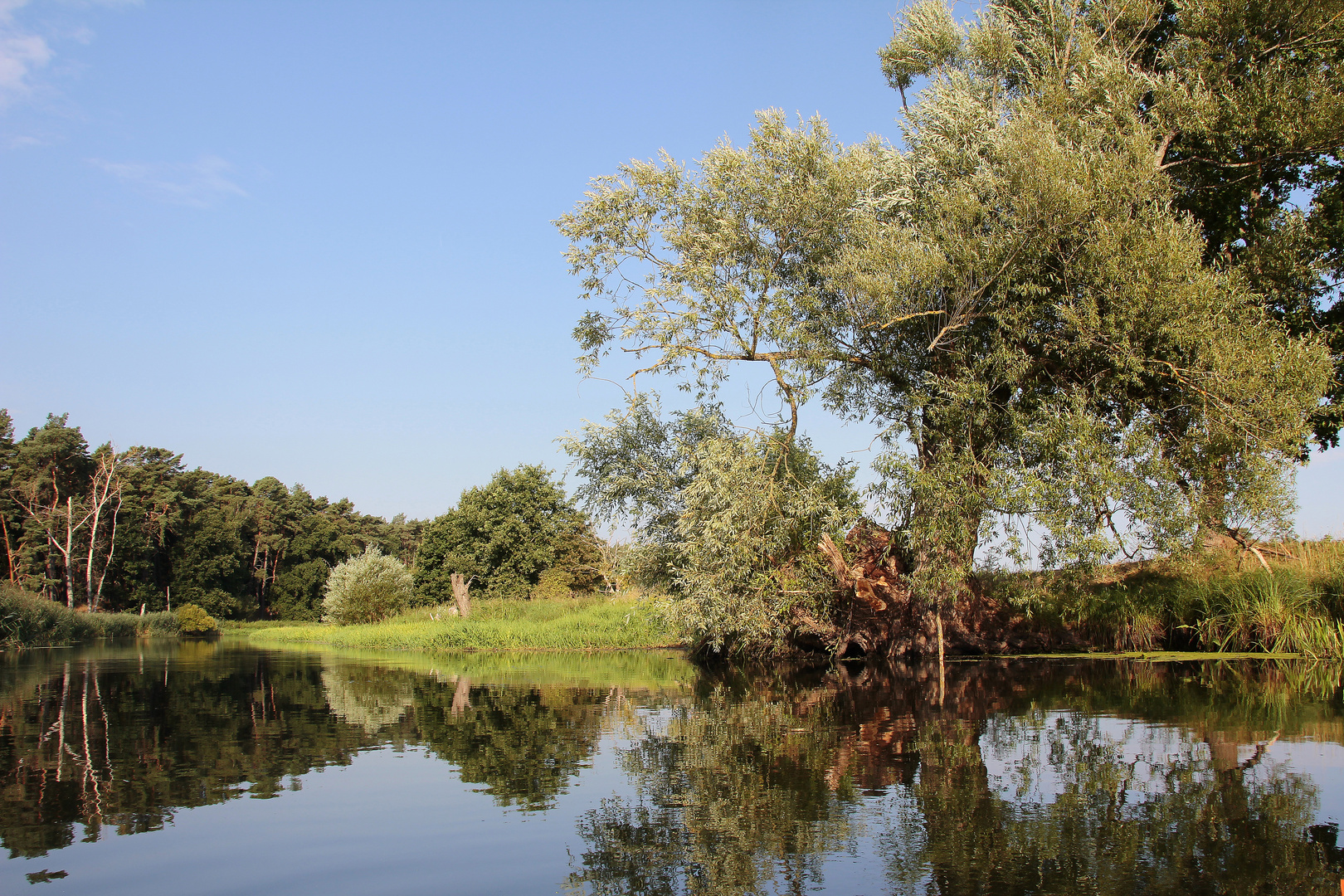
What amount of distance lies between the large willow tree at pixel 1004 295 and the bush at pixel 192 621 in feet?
183

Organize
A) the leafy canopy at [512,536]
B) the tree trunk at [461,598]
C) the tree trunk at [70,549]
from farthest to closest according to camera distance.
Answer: the tree trunk at [70,549], the leafy canopy at [512,536], the tree trunk at [461,598]

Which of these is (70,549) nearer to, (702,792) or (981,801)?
(702,792)

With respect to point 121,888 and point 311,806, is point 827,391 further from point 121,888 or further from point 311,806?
point 121,888

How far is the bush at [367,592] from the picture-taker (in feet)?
151

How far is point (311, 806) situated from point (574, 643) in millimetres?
22135

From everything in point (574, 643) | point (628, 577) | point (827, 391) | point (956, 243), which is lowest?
point (574, 643)

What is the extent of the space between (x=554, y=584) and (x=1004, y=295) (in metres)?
36.6

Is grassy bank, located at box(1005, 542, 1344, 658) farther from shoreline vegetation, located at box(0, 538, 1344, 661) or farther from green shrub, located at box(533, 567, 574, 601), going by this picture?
green shrub, located at box(533, 567, 574, 601)

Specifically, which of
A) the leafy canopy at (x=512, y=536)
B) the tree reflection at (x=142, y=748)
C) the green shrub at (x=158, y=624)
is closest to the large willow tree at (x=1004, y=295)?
the tree reflection at (x=142, y=748)

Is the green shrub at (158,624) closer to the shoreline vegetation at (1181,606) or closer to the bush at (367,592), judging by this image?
the bush at (367,592)

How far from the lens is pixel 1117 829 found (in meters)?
5.68

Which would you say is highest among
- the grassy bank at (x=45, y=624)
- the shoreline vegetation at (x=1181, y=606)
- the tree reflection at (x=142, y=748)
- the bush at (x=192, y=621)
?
the shoreline vegetation at (x=1181, y=606)

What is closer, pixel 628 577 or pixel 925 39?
pixel 925 39

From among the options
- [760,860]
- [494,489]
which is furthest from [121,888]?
[494,489]
